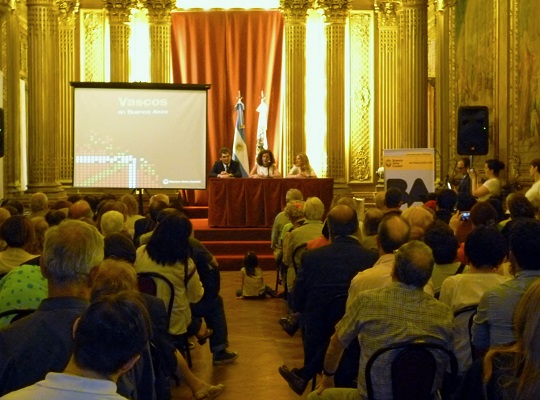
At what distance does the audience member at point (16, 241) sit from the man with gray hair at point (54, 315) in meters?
2.62

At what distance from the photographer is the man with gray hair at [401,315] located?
14.9 ft

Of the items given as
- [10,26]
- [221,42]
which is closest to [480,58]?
[221,42]

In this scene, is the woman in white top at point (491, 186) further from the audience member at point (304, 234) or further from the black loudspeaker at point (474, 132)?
the audience member at point (304, 234)

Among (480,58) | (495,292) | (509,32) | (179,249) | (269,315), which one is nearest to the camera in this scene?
(495,292)

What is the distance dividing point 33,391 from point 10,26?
18.5 meters

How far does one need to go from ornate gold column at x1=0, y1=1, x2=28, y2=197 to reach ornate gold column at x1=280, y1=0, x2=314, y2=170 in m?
5.26

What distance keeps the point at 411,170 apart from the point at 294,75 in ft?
19.2

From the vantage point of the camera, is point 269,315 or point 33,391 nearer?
point 33,391

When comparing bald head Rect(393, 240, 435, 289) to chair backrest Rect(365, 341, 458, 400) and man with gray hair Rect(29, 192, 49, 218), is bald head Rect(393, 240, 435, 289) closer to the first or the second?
chair backrest Rect(365, 341, 458, 400)

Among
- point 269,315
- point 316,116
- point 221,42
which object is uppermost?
point 221,42

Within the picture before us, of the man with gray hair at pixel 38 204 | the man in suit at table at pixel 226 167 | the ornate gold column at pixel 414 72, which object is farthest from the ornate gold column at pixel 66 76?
the man with gray hair at pixel 38 204

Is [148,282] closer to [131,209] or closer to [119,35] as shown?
[131,209]

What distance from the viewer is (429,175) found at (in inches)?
570

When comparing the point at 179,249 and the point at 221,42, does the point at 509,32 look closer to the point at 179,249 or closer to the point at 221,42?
the point at 221,42
